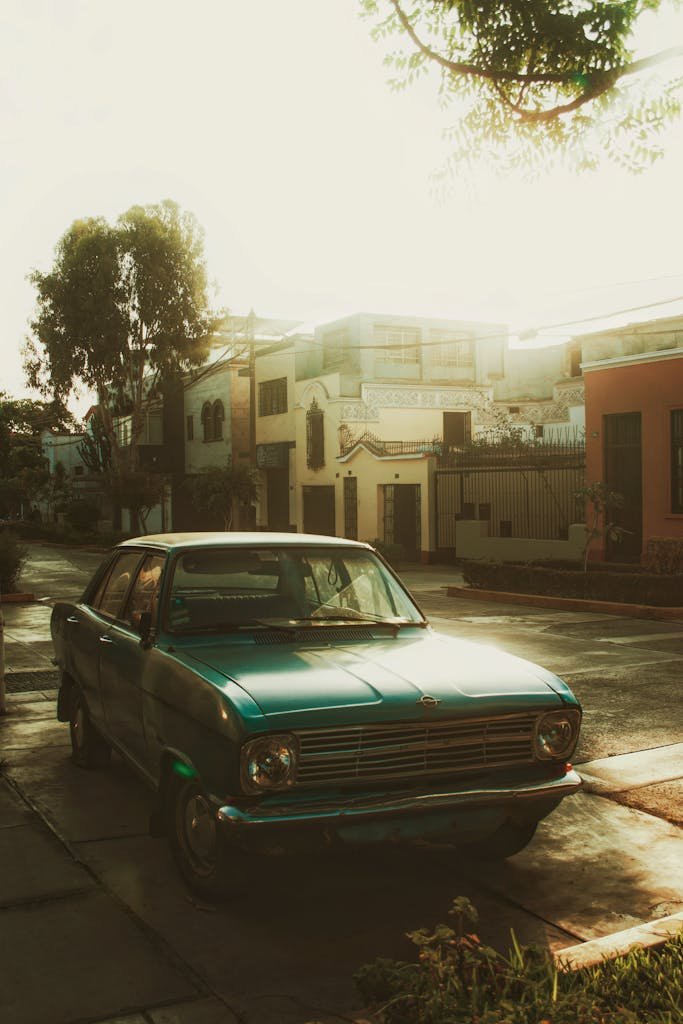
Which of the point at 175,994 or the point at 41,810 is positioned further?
the point at 41,810

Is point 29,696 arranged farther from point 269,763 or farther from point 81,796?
point 269,763

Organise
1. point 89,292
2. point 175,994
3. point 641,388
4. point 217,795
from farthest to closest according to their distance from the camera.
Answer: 1. point 89,292
2. point 641,388
3. point 217,795
4. point 175,994

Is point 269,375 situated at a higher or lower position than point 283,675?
higher

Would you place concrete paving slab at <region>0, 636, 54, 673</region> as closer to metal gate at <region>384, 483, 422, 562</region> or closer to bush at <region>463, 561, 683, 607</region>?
bush at <region>463, 561, 683, 607</region>

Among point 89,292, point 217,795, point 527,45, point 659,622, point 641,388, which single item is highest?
point 89,292

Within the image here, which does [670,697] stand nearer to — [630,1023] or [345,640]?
[345,640]

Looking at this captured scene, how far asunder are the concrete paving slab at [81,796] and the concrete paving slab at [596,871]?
2.01 metres

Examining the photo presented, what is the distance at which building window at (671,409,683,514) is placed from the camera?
20000 millimetres

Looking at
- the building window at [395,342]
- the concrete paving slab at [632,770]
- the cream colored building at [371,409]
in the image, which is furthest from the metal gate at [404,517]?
the concrete paving slab at [632,770]

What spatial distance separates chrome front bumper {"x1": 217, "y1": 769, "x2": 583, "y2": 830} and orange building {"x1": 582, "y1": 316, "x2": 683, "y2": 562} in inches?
648

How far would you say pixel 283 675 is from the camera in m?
4.38

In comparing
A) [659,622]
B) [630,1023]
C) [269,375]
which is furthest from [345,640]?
[269,375]

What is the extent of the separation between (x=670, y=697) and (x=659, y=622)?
596cm

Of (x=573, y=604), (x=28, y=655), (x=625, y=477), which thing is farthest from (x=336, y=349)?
(x=28, y=655)
